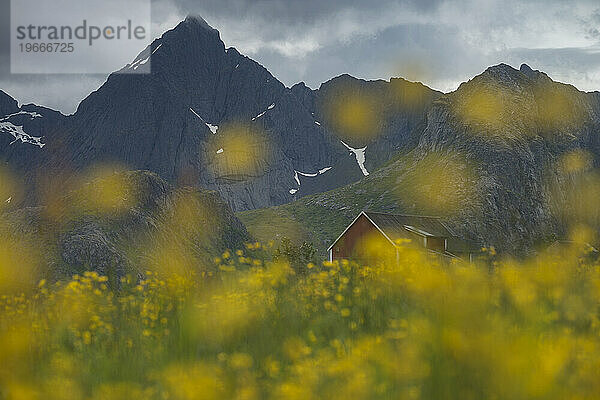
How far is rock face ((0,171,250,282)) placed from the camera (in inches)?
2881

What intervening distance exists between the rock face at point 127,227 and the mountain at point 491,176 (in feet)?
94.6

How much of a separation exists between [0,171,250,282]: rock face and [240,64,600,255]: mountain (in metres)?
28.8

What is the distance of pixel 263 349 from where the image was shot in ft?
17.2

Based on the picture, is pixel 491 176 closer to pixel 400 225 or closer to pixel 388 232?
pixel 400 225

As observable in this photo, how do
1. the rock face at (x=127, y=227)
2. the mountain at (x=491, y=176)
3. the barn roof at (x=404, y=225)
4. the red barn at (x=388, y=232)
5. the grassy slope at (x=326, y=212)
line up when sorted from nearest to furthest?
the red barn at (x=388, y=232) < the barn roof at (x=404, y=225) < the rock face at (x=127, y=227) < the mountain at (x=491, y=176) < the grassy slope at (x=326, y=212)

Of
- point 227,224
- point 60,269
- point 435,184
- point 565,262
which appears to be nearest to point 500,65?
point 435,184

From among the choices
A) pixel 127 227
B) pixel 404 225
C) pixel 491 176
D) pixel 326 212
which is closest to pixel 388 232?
pixel 404 225

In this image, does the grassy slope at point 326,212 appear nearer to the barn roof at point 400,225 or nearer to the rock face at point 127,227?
the rock face at point 127,227

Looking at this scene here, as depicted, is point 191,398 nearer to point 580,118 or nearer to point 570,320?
point 570,320

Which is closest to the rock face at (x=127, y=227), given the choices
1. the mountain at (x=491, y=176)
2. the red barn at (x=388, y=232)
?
the red barn at (x=388, y=232)

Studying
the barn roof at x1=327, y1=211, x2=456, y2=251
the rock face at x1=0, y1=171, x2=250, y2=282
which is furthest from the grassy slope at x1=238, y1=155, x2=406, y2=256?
the barn roof at x1=327, y1=211, x2=456, y2=251

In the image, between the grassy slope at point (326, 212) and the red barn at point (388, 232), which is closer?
the red barn at point (388, 232)

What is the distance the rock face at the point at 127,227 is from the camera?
73188mm

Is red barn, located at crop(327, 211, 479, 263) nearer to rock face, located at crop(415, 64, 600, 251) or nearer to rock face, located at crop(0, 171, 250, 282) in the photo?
rock face, located at crop(0, 171, 250, 282)
